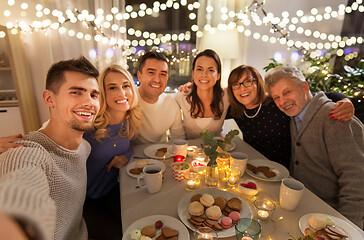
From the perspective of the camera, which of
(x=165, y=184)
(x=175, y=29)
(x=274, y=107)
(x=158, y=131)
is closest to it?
(x=165, y=184)

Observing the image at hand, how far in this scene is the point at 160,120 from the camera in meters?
1.93

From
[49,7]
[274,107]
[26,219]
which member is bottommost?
[274,107]

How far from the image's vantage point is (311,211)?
93cm

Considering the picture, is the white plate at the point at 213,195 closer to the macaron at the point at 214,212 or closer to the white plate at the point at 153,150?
the macaron at the point at 214,212

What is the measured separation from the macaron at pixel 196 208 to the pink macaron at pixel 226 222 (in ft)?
0.30

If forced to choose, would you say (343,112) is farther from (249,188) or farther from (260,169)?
(249,188)

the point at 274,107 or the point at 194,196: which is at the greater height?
the point at 274,107

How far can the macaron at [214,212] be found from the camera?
0.86m

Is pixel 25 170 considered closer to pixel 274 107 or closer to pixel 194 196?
pixel 194 196

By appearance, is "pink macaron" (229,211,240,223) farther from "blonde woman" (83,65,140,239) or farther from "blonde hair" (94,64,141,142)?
"blonde hair" (94,64,141,142)

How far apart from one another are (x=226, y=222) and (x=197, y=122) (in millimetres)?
1196

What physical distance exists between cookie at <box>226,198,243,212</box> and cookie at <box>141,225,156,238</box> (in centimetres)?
34

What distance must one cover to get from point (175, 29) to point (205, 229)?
3.11 metres

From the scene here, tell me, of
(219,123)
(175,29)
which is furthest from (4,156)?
(175,29)
